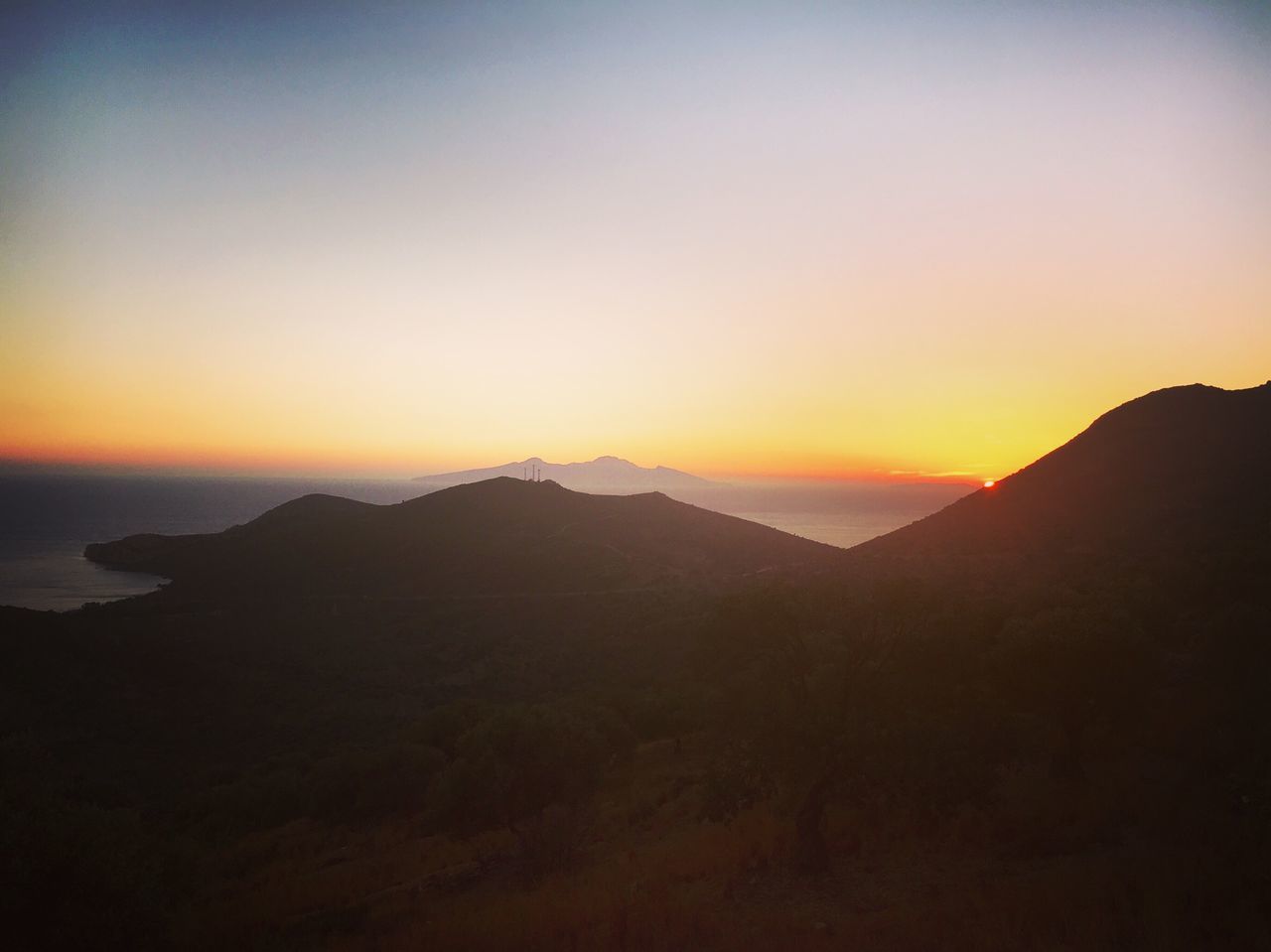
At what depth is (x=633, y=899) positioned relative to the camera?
12.2 m

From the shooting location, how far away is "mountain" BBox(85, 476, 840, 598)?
73.6 m

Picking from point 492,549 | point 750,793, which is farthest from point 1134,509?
point 492,549

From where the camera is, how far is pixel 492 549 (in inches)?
3233

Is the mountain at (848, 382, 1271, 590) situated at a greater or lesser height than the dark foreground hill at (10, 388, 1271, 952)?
greater

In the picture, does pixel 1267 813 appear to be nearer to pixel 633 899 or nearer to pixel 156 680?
pixel 633 899

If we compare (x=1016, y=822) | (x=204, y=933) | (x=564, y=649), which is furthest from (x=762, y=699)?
(x=564, y=649)

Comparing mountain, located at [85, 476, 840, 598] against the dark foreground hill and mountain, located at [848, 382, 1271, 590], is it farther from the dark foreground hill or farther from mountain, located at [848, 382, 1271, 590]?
the dark foreground hill

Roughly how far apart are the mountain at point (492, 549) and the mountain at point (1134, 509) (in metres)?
17.4

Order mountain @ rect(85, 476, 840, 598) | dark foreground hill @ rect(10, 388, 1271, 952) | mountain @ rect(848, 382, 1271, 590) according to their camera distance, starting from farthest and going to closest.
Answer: mountain @ rect(85, 476, 840, 598)
mountain @ rect(848, 382, 1271, 590)
dark foreground hill @ rect(10, 388, 1271, 952)

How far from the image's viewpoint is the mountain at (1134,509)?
3900 centimetres

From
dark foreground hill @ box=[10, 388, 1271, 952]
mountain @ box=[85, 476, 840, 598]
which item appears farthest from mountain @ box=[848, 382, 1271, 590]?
mountain @ box=[85, 476, 840, 598]

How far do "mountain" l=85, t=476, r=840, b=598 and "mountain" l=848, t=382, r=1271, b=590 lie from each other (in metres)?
17.4

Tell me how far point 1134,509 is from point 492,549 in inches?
2517

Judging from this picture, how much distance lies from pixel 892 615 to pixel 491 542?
244ft
